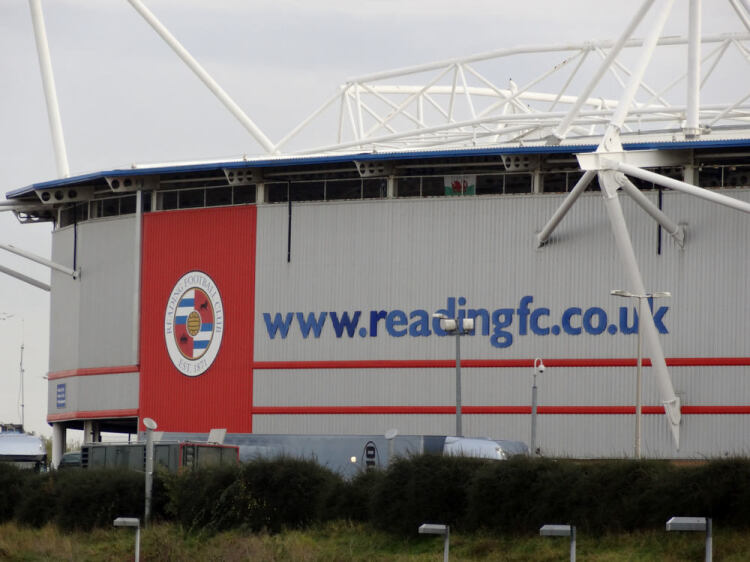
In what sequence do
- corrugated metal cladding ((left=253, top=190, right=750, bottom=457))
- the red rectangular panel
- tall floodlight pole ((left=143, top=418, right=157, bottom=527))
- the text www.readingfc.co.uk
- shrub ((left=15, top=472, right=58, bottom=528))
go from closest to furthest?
tall floodlight pole ((left=143, top=418, right=157, bottom=527)), shrub ((left=15, top=472, right=58, bottom=528)), corrugated metal cladding ((left=253, top=190, right=750, bottom=457)), the text www.readingfc.co.uk, the red rectangular panel

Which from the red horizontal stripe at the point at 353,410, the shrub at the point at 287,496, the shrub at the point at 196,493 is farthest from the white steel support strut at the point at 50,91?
the shrub at the point at 287,496

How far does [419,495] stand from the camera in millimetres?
37594

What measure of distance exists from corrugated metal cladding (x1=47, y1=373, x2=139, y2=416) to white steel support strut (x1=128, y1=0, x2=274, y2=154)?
13.0 metres

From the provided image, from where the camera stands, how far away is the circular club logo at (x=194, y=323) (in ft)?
215

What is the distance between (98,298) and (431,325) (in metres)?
17.4

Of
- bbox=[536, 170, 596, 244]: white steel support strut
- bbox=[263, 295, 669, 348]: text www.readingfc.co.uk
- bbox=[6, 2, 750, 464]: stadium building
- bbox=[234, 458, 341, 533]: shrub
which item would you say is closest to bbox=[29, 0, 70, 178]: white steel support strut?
bbox=[6, 2, 750, 464]: stadium building

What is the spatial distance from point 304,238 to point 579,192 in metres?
13.0

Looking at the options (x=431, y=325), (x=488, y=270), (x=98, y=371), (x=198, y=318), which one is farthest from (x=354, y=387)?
(x=98, y=371)

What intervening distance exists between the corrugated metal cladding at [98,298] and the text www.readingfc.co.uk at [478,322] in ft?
26.5

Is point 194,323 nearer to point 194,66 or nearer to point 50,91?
point 194,66

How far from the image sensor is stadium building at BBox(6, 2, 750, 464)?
188 ft

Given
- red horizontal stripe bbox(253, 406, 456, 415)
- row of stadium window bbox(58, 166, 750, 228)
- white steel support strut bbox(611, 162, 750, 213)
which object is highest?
row of stadium window bbox(58, 166, 750, 228)

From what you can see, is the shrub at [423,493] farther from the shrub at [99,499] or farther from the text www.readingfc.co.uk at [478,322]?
the text www.readingfc.co.uk at [478,322]

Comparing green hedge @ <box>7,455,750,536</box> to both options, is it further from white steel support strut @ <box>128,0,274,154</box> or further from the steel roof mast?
white steel support strut @ <box>128,0,274,154</box>
